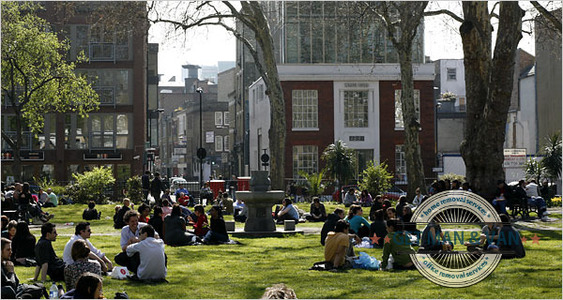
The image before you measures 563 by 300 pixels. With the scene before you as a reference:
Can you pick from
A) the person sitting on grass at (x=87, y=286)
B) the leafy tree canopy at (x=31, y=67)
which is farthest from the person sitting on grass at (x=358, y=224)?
the leafy tree canopy at (x=31, y=67)

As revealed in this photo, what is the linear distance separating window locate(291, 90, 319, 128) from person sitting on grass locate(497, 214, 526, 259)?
3939cm

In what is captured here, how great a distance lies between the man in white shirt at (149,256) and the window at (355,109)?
4264 centimetres

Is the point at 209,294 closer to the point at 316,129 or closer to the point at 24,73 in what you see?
the point at 24,73

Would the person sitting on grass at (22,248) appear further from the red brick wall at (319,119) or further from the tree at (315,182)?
the red brick wall at (319,119)

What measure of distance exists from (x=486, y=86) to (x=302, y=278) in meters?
13.5

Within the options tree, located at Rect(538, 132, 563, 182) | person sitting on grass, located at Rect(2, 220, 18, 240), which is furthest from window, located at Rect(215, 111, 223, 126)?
person sitting on grass, located at Rect(2, 220, 18, 240)

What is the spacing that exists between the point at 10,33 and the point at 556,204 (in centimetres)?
2646

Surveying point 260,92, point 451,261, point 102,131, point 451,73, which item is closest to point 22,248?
point 451,261

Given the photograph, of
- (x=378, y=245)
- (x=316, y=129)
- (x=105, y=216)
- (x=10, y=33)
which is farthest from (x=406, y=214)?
(x=316, y=129)

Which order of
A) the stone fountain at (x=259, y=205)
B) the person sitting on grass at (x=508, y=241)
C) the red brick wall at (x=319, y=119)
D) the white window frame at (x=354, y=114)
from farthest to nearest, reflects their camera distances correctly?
1. the white window frame at (x=354, y=114)
2. the red brick wall at (x=319, y=119)
3. the stone fountain at (x=259, y=205)
4. the person sitting on grass at (x=508, y=241)

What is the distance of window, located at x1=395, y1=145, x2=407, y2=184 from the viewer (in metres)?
54.9

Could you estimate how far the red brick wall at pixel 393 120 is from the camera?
5572 cm

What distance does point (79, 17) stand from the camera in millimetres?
57594

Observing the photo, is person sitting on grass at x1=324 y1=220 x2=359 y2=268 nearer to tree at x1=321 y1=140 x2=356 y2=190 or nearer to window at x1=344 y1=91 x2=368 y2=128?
tree at x1=321 y1=140 x2=356 y2=190
